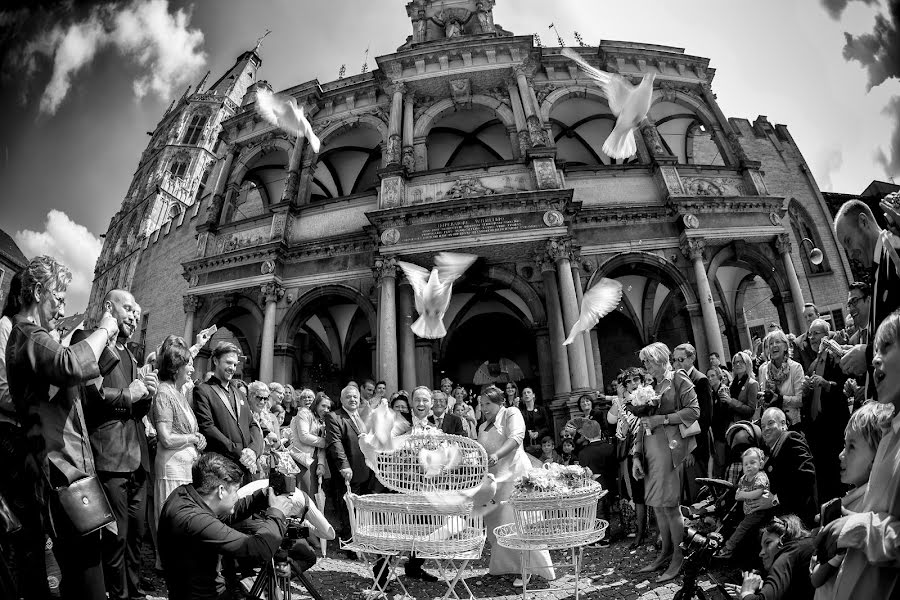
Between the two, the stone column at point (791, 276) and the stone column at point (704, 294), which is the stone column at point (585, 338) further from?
the stone column at point (791, 276)

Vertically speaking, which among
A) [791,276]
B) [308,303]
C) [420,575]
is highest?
[308,303]

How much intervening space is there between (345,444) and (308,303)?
949 centimetres

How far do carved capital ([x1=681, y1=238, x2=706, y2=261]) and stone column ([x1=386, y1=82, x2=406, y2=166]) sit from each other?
874 centimetres

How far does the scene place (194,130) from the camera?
42.8 m

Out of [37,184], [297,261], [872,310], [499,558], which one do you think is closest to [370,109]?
[297,261]

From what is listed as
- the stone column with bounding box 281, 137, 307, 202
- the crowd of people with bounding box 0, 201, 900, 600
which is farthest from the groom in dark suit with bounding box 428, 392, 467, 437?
the stone column with bounding box 281, 137, 307, 202

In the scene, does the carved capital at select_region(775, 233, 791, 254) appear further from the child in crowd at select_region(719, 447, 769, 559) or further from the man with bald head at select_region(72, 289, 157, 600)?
the man with bald head at select_region(72, 289, 157, 600)

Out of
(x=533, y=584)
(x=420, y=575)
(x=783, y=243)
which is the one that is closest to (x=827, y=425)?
(x=533, y=584)

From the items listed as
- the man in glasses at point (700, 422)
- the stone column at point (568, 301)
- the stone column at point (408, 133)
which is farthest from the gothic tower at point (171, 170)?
the man in glasses at point (700, 422)

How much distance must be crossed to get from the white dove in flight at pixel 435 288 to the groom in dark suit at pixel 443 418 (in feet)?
4.12

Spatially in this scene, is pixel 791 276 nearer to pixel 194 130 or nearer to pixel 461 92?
pixel 461 92

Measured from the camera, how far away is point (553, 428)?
1200cm

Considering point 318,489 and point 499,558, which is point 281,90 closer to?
point 318,489

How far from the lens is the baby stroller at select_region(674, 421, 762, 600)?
3.19m
